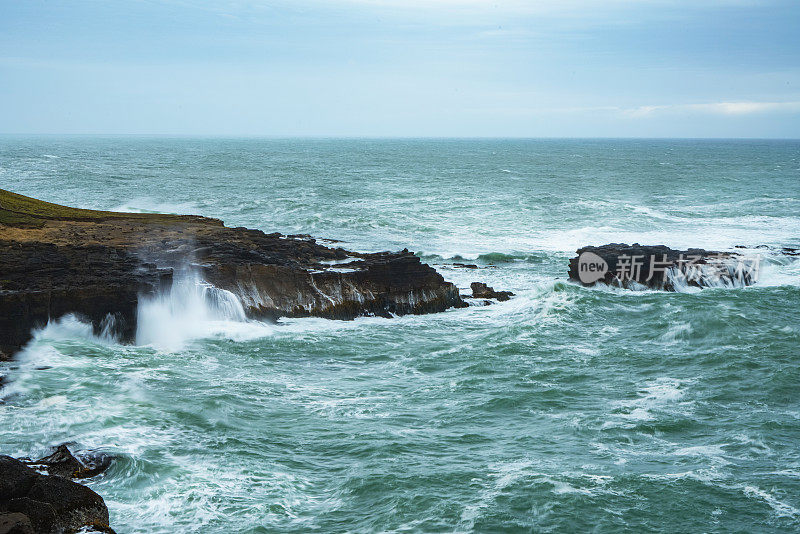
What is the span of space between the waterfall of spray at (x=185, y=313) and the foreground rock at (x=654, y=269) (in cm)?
1567

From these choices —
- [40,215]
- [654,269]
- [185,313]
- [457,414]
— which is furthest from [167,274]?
[654,269]

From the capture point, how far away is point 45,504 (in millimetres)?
11516

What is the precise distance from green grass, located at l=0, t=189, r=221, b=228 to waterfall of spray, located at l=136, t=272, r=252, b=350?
10.3 m

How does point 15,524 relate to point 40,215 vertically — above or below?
below

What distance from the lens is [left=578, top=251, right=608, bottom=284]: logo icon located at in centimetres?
3262

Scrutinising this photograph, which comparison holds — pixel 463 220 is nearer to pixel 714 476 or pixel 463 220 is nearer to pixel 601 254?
Answer: pixel 601 254

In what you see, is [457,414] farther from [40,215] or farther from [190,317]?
[40,215]

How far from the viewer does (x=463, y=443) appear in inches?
669

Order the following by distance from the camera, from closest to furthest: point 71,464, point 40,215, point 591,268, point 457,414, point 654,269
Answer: point 71,464, point 457,414, point 654,269, point 591,268, point 40,215

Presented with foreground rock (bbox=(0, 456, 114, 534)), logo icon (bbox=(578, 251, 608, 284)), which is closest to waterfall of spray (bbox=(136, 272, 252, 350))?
foreground rock (bbox=(0, 456, 114, 534))

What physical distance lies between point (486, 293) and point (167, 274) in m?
12.9

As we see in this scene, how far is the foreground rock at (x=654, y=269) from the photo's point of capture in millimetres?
32344

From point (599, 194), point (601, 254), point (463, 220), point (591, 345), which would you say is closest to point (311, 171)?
point (599, 194)

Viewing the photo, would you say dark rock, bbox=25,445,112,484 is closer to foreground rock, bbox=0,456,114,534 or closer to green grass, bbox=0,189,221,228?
foreground rock, bbox=0,456,114,534
